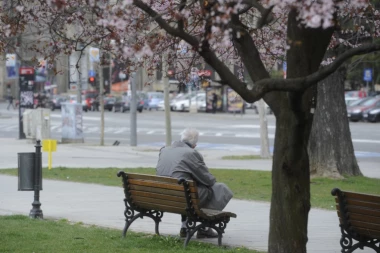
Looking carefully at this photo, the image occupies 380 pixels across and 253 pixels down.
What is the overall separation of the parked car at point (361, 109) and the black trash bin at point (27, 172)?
4430cm

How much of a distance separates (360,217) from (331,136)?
Result: 10367mm

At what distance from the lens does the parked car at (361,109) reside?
55594 millimetres

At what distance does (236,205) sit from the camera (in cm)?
1488

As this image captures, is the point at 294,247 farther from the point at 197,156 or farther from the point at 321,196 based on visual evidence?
the point at 321,196

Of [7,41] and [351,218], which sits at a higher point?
[7,41]

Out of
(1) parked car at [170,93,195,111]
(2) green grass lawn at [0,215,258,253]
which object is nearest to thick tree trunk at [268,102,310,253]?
(2) green grass lawn at [0,215,258,253]

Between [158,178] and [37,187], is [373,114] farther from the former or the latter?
[158,178]

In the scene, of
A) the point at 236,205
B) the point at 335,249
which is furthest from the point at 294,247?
the point at 236,205

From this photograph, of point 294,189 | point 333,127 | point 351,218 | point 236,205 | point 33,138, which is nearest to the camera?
point 294,189

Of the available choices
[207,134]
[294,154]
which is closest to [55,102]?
[207,134]

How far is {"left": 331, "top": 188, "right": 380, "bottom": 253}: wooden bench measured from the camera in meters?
8.77

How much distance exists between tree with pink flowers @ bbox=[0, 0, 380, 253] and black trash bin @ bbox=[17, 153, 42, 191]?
3391 millimetres

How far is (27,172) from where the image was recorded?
13.0 metres

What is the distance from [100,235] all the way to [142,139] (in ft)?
95.4
